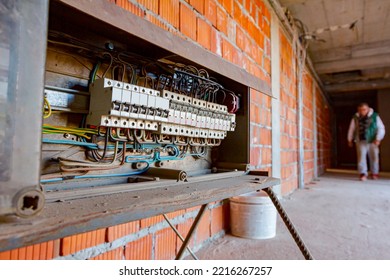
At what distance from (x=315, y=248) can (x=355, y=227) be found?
1.82 ft

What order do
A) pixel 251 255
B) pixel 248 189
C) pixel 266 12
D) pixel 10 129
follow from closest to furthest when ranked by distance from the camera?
pixel 10 129 → pixel 248 189 → pixel 251 255 → pixel 266 12

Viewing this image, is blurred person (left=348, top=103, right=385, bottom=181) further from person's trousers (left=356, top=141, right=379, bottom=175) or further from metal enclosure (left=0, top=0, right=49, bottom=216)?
metal enclosure (left=0, top=0, right=49, bottom=216)

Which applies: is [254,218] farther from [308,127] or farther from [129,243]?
[308,127]

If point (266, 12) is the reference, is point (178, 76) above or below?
below

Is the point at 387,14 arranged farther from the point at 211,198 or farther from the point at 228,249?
the point at 211,198

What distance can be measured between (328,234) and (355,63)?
3.45 m

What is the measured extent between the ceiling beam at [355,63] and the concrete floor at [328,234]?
234 centimetres

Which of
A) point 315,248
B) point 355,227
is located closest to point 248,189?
point 315,248

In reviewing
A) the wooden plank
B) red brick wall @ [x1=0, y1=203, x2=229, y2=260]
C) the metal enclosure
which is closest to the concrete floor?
red brick wall @ [x1=0, y1=203, x2=229, y2=260]

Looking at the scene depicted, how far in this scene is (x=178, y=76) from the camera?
97 centimetres

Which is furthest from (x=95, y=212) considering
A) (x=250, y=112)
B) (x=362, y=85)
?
(x=362, y=85)

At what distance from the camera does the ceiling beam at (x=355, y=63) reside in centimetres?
385

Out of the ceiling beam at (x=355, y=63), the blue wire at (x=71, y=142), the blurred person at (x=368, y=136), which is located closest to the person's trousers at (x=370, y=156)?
the blurred person at (x=368, y=136)

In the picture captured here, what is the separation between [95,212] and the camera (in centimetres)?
43
